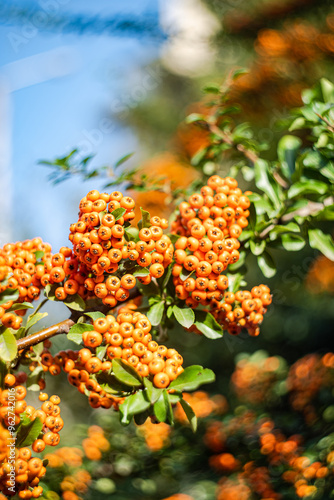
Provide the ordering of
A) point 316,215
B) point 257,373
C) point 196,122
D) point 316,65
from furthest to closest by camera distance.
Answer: point 316,65 → point 257,373 → point 196,122 → point 316,215

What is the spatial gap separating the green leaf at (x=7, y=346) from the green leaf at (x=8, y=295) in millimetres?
93

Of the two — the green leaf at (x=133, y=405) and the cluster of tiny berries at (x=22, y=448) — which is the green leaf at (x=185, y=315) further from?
the cluster of tiny berries at (x=22, y=448)

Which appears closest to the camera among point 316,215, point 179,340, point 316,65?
point 316,215

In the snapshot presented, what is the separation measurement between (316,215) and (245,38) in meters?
3.08

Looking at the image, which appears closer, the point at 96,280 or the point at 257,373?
the point at 96,280

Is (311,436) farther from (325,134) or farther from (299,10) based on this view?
(299,10)

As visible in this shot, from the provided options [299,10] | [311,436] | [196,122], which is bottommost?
[311,436]

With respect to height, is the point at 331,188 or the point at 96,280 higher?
the point at 96,280

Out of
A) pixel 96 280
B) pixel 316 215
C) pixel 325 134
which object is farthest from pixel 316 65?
pixel 96 280

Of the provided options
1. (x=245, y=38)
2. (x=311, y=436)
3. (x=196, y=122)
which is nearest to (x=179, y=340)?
(x=311, y=436)

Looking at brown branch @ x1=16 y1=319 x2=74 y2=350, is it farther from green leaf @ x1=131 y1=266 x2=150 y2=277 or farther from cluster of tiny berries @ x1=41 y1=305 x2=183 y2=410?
green leaf @ x1=131 y1=266 x2=150 y2=277

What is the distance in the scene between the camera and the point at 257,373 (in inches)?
86.0

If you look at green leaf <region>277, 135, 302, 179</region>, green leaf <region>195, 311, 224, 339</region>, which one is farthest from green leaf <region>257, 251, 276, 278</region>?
green leaf <region>277, 135, 302, 179</region>

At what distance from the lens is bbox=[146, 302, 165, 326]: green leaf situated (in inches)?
40.1
